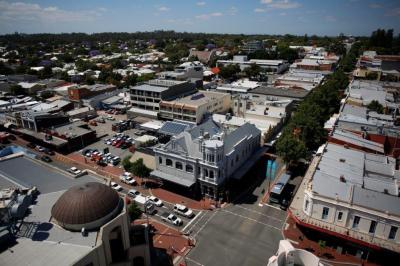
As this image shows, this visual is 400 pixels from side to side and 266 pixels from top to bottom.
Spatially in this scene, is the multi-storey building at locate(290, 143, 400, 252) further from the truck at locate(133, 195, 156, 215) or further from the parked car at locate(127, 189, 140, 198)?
the parked car at locate(127, 189, 140, 198)

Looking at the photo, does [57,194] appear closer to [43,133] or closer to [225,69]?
[43,133]

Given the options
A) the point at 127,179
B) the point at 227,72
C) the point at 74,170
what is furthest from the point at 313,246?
the point at 227,72

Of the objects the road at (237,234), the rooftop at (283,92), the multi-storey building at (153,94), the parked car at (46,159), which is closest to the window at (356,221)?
the road at (237,234)

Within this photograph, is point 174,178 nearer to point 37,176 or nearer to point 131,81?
point 37,176

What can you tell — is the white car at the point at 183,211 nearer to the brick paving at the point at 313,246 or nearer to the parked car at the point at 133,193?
the parked car at the point at 133,193

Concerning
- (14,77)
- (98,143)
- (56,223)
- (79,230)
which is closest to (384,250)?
(79,230)

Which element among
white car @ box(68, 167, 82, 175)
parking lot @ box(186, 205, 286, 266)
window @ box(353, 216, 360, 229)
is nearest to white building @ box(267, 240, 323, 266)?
parking lot @ box(186, 205, 286, 266)

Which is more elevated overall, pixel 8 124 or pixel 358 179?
pixel 358 179
